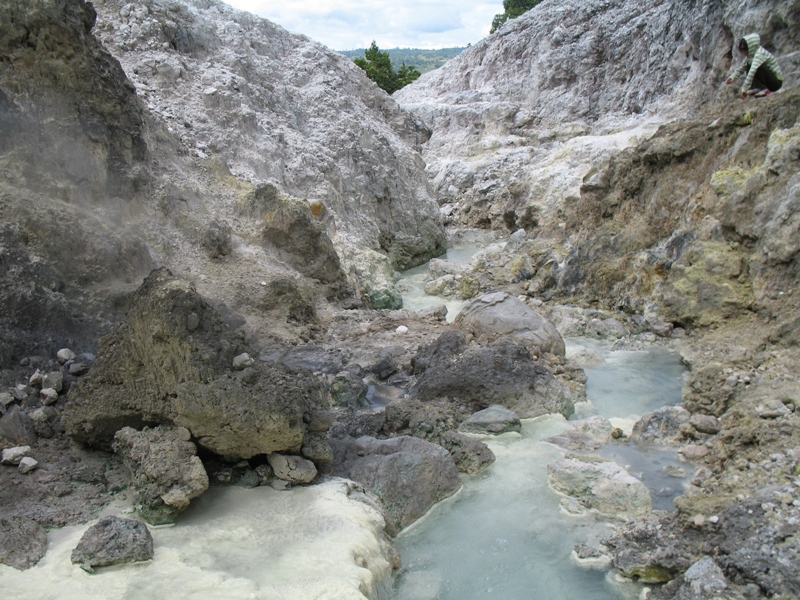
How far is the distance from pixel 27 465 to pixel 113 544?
124 cm

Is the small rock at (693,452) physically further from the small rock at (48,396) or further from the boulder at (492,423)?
the small rock at (48,396)

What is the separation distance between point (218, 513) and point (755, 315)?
8.31m

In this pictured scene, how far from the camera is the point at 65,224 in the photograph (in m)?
8.37

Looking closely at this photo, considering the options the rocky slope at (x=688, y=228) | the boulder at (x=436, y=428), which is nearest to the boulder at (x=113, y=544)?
the boulder at (x=436, y=428)

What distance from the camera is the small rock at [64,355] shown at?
6717 mm

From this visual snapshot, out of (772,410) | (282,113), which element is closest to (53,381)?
(772,410)

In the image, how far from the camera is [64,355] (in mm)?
6742

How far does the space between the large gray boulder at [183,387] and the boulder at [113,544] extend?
1104mm

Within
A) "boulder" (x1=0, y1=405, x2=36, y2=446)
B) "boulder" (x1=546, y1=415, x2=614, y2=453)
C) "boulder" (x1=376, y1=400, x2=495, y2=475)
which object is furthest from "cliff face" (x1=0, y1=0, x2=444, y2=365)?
"boulder" (x1=546, y1=415, x2=614, y2=453)

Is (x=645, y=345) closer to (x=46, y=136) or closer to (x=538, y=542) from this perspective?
(x=538, y=542)

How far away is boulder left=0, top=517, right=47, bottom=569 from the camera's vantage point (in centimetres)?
423

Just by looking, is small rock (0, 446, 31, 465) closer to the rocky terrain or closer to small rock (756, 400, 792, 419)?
the rocky terrain

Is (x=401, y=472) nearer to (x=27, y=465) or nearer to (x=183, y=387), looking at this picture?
(x=183, y=387)

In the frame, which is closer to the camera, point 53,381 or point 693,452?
point 53,381
